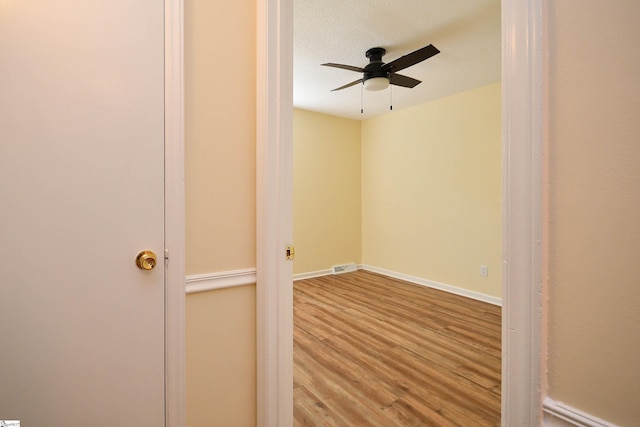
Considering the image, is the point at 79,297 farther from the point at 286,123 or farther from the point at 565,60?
the point at 565,60

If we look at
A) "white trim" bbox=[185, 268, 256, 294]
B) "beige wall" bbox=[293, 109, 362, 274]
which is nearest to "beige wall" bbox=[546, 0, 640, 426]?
"white trim" bbox=[185, 268, 256, 294]

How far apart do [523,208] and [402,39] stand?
7.97 ft

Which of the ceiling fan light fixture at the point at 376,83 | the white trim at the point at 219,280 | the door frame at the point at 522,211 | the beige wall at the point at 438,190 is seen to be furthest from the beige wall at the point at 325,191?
the door frame at the point at 522,211

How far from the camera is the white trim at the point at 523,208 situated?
1.83ft

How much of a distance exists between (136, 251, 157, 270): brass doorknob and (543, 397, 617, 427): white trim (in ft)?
3.73

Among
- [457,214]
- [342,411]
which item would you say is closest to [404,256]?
[457,214]

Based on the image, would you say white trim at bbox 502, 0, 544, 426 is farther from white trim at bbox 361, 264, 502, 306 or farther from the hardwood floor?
white trim at bbox 361, 264, 502, 306

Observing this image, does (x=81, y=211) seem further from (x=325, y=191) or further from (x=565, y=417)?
(x=325, y=191)

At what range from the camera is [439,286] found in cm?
400

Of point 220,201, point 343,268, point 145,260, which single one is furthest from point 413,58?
point 343,268

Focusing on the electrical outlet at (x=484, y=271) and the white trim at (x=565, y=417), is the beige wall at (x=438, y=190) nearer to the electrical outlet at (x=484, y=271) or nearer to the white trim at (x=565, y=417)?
the electrical outlet at (x=484, y=271)

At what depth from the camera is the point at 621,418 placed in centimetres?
49

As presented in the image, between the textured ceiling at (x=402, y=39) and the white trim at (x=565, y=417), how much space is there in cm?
231

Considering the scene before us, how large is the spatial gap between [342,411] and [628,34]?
6.25ft
